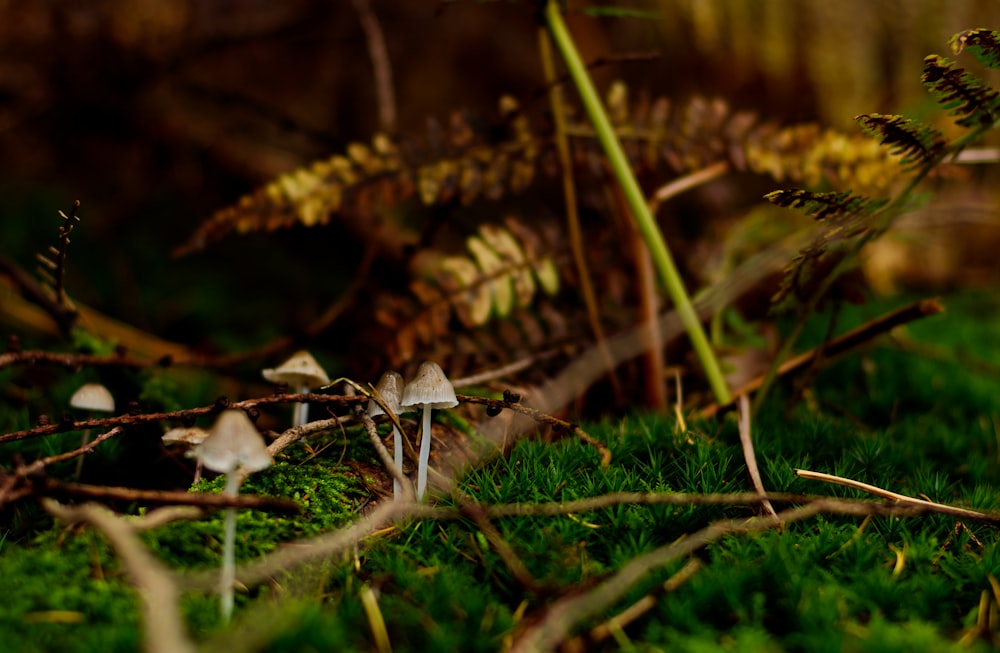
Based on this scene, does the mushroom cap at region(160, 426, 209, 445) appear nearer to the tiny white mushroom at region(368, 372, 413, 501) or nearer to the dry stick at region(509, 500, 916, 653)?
the tiny white mushroom at region(368, 372, 413, 501)

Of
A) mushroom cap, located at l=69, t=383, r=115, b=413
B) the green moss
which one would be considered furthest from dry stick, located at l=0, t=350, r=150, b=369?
the green moss

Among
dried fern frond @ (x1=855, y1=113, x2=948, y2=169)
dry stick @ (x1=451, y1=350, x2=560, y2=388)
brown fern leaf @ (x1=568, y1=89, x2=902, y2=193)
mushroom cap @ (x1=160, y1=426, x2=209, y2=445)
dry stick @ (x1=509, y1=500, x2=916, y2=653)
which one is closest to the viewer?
dry stick @ (x1=509, y1=500, x2=916, y2=653)

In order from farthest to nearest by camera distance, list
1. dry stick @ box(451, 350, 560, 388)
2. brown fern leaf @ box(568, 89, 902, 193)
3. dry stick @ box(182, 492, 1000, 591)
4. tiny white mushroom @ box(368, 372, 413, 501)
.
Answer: brown fern leaf @ box(568, 89, 902, 193) → dry stick @ box(451, 350, 560, 388) → tiny white mushroom @ box(368, 372, 413, 501) → dry stick @ box(182, 492, 1000, 591)

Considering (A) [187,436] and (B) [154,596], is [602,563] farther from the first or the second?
(A) [187,436]

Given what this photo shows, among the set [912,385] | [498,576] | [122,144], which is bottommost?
[912,385]

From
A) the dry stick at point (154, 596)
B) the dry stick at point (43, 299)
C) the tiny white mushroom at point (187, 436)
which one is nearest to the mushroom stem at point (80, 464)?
the tiny white mushroom at point (187, 436)

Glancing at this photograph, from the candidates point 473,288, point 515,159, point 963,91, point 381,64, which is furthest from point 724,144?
point 381,64

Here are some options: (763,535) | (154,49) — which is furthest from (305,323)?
(763,535)

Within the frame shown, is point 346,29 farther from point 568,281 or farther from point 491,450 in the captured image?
point 491,450
